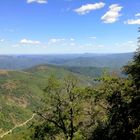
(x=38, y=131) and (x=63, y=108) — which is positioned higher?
(x=63, y=108)

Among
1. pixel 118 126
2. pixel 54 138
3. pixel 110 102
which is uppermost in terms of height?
pixel 110 102

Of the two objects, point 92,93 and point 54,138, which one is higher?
point 92,93

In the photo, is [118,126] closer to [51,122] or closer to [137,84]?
[137,84]

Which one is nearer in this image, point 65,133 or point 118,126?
point 118,126

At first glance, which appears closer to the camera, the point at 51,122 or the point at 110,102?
the point at 110,102

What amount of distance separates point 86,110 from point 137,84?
8055 mm

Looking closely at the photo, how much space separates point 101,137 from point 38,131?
359 inches

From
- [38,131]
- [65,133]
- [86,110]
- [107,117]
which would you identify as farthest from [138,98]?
[38,131]

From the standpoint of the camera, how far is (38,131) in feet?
148

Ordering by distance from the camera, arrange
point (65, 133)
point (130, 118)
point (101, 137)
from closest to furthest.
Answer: point (130, 118) → point (101, 137) → point (65, 133)

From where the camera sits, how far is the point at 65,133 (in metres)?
44.5

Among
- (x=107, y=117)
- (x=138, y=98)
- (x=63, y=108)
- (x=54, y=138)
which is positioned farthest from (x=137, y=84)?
(x=54, y=138)

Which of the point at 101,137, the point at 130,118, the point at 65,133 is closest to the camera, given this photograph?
the point at 130,118

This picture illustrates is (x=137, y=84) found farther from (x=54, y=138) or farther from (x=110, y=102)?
(x=54, y=138)
